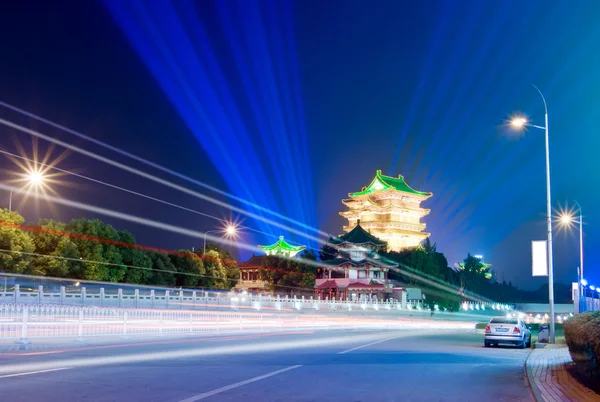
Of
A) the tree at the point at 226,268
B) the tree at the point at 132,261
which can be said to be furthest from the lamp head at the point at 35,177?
the tree at the point at 226,268

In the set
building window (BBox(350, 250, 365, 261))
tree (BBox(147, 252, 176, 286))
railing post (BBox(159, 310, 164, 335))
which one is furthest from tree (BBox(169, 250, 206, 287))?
railing post (BBox(159, 310, 164, 335))

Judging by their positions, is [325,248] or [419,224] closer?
[325,248]

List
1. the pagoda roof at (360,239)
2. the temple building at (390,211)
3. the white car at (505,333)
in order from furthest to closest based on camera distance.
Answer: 1. the temple building at (390,211)
2. the pagoda roof at (360,239)
3. the white car at (505,333)

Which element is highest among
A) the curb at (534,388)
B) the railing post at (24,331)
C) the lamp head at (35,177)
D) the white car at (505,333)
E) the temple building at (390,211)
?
the temple building at (390,211)

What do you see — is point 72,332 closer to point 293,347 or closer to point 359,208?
point 293,347

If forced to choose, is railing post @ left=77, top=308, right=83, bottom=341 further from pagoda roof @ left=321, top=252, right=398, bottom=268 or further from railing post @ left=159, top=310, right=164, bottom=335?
pagoda roof @ left=321, top=252, right=398, bottom=268

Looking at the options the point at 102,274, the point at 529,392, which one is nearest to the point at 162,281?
the point at 102,274

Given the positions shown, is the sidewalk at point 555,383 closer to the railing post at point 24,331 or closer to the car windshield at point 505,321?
the car windshield at point 505,321

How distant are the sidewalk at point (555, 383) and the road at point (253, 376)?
29 centimetres

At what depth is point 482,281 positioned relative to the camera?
11394cm

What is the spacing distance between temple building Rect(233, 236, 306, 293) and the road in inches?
2633

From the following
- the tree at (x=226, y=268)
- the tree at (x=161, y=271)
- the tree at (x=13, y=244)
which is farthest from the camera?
the tree at (x=226, y=268)

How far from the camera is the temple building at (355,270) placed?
87.2 meters

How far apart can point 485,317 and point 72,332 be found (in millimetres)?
76995
